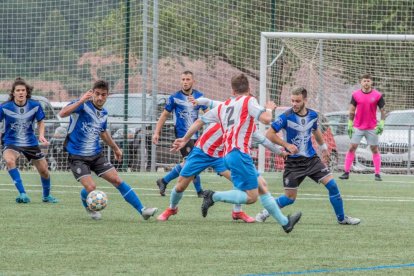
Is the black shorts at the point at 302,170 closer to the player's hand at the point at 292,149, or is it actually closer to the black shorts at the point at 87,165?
the player's hand at the point at 292,149

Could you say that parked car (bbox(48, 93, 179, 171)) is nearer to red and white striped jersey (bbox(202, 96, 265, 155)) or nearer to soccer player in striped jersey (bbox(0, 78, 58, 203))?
soccer player in striped jersey (bbox(0, 78, 58, 203))

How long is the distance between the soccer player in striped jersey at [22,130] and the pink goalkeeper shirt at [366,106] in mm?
7416

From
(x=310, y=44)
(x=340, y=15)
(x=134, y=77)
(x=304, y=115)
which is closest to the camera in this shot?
(x=304, y=115)

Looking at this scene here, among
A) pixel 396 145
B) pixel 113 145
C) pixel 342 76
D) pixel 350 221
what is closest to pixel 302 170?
pixel 350 221

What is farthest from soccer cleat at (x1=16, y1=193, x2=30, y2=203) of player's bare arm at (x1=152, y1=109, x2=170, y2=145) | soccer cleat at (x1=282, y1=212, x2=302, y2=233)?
soccer cleat at (x1=282, y1=212, x2=302, y2=233)

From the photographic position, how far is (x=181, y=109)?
14711 millimetres

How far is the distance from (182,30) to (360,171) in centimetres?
518

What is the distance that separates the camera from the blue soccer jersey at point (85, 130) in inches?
438

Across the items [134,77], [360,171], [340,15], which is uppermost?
[340,15]

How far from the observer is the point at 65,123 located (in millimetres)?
23078

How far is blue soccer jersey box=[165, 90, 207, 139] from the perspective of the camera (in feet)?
47.9

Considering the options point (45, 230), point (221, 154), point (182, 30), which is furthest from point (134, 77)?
point (45, 230)

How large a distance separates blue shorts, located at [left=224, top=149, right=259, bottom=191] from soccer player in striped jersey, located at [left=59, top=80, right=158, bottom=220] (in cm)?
155

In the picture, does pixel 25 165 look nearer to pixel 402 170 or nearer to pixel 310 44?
pixel 310 44
